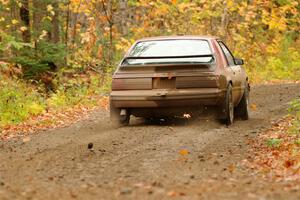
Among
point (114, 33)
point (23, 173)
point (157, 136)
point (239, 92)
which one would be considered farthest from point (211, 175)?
point (114, 33)

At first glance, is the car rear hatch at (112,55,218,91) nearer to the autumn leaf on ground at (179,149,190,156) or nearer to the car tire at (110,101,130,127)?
the car tire at (110,101,130,127)

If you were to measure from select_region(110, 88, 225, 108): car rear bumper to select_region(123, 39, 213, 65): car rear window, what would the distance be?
58 centimetres

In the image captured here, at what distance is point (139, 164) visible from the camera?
7586 mm

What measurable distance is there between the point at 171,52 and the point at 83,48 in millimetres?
12193

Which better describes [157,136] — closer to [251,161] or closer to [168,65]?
[168,65]

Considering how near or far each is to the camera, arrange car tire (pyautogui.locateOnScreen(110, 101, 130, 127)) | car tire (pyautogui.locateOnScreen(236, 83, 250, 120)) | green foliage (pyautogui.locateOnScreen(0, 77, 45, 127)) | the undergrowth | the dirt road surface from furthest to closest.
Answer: the undergrowth < green foliage (pyautogui.locateOnScreen(0, 77, 45, 127)) < car tire (pyautogui.locateOnScreen(236, 83, 250, 120)) < car tire (pyautogui.locateOnScreen(110, 101, 130, 127)) < the dirt road surface

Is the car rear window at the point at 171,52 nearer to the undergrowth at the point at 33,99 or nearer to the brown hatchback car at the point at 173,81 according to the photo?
the brown hatchback car at the point at 173,81

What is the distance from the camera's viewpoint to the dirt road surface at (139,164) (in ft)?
19.6

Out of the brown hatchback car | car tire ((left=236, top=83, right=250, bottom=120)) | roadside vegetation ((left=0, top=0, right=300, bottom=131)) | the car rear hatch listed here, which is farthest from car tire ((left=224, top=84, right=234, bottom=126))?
roadside vegetation ((left=0, top=0, right=300, bottom=131))

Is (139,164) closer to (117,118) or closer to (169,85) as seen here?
(169,85)

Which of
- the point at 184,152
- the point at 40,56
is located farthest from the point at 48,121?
the point at 40,56

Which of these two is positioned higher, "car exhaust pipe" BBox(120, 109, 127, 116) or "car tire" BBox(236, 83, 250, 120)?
"car exhaust pipe" BBox(120, 109, 127, 116)

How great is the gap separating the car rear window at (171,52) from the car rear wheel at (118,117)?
91 cm

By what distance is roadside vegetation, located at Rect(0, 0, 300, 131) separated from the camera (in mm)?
15828
